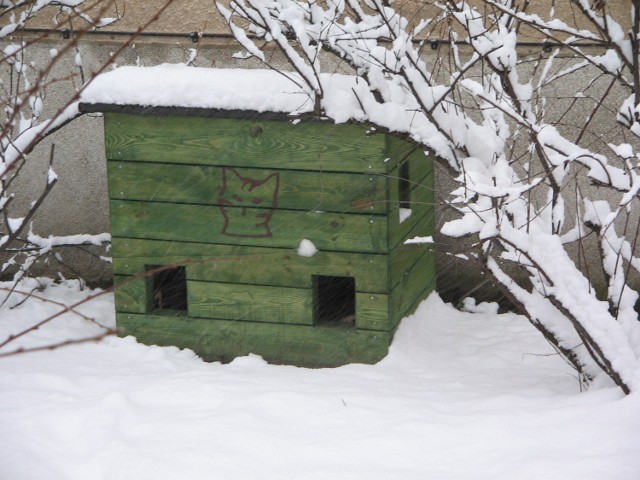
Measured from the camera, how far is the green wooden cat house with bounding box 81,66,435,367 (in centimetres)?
396

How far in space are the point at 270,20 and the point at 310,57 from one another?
0.20 m

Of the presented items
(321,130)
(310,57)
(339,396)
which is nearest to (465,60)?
(321,130)

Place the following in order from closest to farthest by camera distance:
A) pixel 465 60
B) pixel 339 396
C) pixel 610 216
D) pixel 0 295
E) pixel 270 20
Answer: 1. pixel 610 216
2. pixel 270 20
3. pixel 339 396
4. pixel 465 60
5. pixel 0 295

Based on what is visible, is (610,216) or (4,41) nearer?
(610,216)

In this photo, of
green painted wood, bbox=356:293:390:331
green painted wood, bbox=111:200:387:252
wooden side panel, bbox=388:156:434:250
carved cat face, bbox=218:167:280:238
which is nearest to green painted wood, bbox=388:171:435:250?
wooden side panel, bbox=388:156:434:250

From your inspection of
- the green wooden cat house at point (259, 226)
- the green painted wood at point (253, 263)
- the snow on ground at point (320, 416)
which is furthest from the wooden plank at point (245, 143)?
the snow on ground at point (320, 416)

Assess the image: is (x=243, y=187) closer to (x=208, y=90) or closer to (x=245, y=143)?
(x=245, y=143)

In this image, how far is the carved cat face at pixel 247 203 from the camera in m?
4.06

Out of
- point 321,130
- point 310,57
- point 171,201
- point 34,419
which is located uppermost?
point 310,57

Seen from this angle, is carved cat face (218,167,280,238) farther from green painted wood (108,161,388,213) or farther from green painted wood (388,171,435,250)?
green painted wood (388,171,435,250)

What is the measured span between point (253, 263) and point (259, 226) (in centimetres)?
17

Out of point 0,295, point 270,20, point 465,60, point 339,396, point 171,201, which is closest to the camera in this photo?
point 270,20

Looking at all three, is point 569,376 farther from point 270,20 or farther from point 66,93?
point 66,93

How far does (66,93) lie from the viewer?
518 cm
